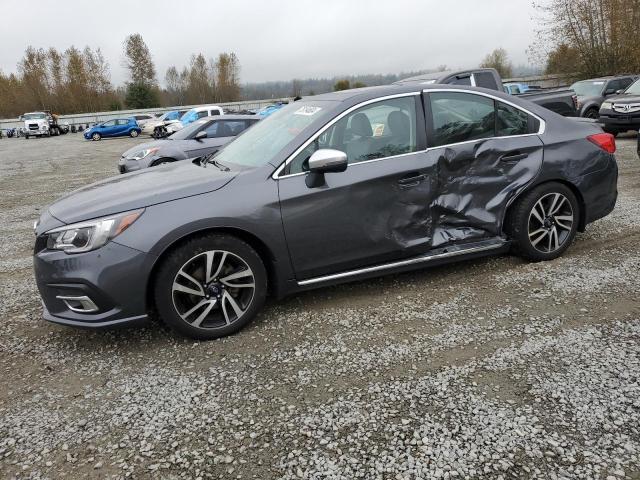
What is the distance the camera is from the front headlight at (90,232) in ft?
10.2

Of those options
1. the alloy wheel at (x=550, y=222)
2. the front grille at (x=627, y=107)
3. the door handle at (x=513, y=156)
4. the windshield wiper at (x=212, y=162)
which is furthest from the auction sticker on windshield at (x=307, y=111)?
the front grille at (x=627, y=107)

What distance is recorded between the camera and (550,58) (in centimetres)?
3378

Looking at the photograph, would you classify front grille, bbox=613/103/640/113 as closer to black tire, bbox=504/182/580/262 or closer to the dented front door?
black tire, bbox=504/182/580/262

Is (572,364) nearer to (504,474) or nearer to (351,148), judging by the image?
(504,474)

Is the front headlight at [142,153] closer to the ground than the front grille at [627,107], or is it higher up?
higher up

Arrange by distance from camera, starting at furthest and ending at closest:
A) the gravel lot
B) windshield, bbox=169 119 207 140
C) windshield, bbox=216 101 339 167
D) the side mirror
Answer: windshield, bbox=169 119 207 140, windshield, bbox=216 101 339 167, the side mirror, the gravel lot

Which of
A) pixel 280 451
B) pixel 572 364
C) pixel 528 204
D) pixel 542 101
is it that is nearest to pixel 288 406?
pixel 280 451

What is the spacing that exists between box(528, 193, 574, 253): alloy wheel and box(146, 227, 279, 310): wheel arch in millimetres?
2317

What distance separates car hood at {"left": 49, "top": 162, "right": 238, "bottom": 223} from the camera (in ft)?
10.7

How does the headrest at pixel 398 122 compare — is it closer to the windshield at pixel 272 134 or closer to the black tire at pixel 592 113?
the windshield at pixel 272 134

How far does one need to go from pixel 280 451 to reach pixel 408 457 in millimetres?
601

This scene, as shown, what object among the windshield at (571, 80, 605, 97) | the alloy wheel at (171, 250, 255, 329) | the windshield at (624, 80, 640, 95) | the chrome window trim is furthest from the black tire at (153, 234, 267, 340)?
the windshield at (571, 80, 605, 97)

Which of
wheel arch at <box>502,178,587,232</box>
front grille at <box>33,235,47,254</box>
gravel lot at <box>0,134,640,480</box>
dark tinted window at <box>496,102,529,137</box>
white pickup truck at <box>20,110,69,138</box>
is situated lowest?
gravel lot at <box>0,134,640,480</box>

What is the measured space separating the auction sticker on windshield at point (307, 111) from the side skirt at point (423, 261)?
1.31 m
